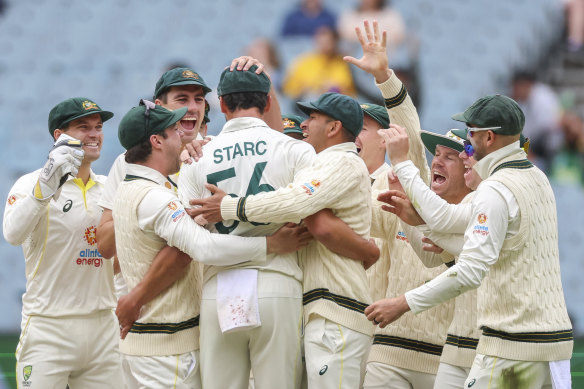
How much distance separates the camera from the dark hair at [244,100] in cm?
458

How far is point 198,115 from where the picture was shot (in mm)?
5680

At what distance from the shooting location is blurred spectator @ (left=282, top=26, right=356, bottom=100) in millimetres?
11734

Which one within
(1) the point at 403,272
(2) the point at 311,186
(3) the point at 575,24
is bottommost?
(1) the point at 403,272

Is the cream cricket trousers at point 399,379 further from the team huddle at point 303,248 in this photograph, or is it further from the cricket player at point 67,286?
the cricket player at point 67,286

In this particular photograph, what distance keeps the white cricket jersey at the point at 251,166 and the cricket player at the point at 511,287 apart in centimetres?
69

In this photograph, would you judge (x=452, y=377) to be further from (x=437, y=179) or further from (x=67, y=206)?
(x=67, y=206)

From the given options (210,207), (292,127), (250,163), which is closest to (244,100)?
(250,163)

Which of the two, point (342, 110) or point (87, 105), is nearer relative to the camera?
point (342, 110)

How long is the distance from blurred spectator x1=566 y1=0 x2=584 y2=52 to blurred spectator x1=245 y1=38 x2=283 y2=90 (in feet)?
12.6

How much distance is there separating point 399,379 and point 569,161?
24.1ft

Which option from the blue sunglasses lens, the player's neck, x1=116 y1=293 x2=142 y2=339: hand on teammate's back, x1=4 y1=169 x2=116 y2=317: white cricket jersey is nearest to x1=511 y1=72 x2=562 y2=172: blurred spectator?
the player's neck

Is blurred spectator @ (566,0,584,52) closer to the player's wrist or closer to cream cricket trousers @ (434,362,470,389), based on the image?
the player's wrist

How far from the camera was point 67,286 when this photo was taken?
5.34m

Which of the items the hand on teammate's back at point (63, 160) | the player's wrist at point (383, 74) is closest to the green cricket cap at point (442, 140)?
the player's wrist at point (383, 74)
